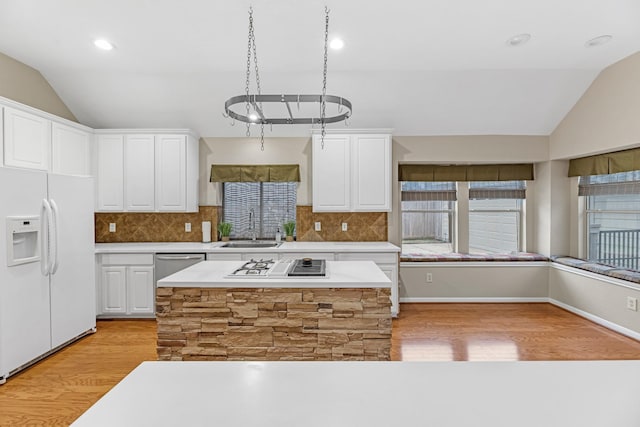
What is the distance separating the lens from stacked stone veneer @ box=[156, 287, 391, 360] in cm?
261

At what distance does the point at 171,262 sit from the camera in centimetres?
426

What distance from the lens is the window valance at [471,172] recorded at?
523 cm

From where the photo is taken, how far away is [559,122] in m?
4.75

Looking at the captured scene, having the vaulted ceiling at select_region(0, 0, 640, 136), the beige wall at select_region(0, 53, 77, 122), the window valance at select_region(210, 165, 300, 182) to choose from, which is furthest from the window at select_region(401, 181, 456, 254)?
the beige wall at select_region(0, 53, 77, 122)

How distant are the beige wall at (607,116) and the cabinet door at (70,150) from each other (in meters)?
6.04

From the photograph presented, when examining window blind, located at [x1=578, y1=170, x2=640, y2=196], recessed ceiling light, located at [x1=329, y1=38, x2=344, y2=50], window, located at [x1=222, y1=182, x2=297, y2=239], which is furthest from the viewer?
window, located at [x1=222, y1=182, x2=297, y2=239]

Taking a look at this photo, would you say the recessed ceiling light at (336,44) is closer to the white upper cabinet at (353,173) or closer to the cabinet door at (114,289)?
the white upper cabinet at (353,173)

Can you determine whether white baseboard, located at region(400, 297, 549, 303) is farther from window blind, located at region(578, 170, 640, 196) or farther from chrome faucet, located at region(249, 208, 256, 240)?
chrome faucet, located at region(249, 208, 256, 240)

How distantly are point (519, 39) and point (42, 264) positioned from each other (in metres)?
4.75

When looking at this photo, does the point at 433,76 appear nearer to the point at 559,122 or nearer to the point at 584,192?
the point at 559,122

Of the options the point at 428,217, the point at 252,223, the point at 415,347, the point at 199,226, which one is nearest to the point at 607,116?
the point at 428,217

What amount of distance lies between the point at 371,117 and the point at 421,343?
9.25ft

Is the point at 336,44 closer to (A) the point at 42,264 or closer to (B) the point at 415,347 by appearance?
(B) the point at 415,347

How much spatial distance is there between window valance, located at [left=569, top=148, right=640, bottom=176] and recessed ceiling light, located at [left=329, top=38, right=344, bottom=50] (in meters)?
3.40
